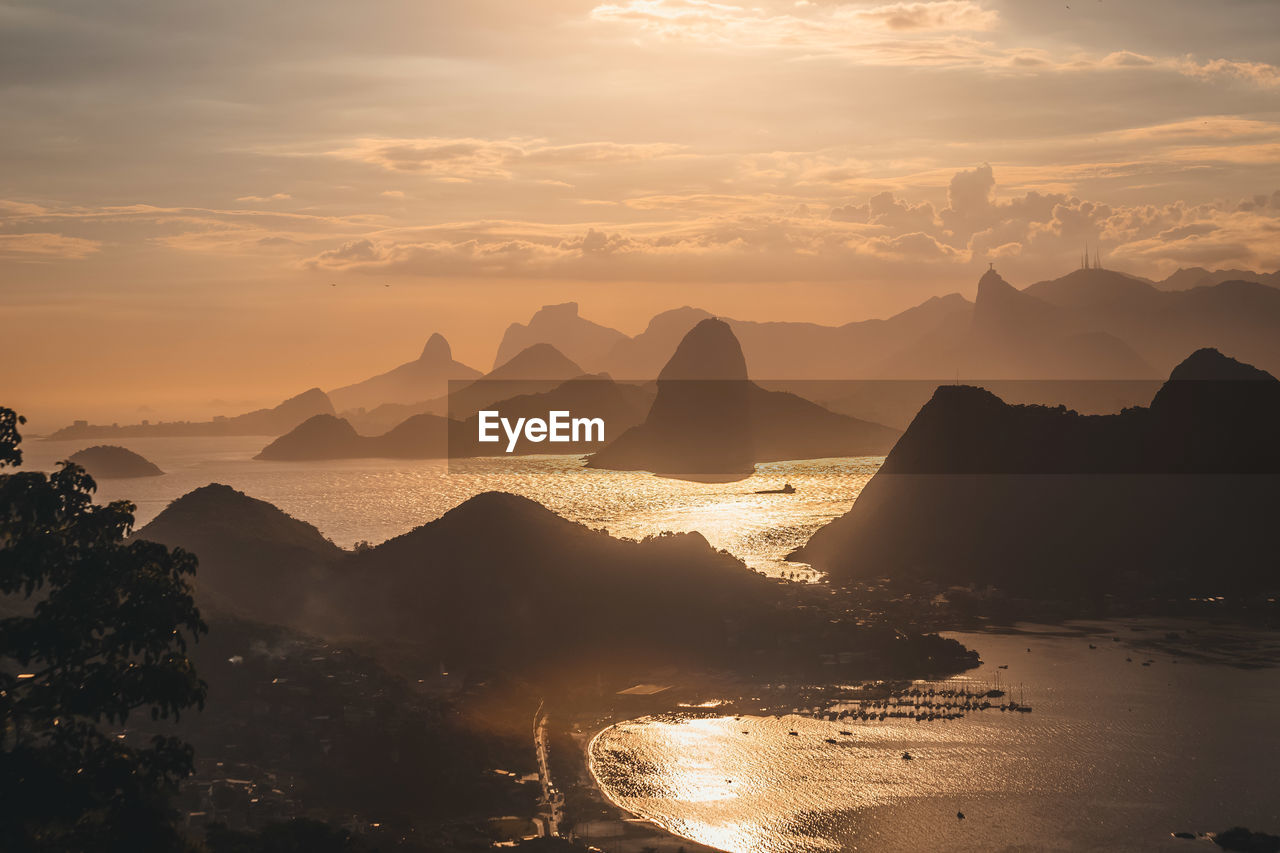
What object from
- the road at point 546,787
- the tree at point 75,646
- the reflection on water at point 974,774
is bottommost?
the reflection on water at point 974,774

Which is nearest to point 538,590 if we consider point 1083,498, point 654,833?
point 654,833

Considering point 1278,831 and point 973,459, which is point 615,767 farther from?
point 973,459

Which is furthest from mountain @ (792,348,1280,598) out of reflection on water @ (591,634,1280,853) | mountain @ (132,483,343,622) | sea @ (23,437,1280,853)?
mountain @ (132,483,343,622)

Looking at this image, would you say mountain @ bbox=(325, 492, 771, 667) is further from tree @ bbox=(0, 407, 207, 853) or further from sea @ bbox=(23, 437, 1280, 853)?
tree @ bbox=(0, 407, 207, 853)

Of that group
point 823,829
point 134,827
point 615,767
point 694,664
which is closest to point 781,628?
point 694,664

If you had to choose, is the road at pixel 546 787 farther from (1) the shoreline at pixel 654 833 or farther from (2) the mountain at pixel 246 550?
(2) the mountain at pixel 246 550

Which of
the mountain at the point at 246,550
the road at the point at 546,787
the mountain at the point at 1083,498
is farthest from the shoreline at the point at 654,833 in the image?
the mountain at the point at 1083,498
